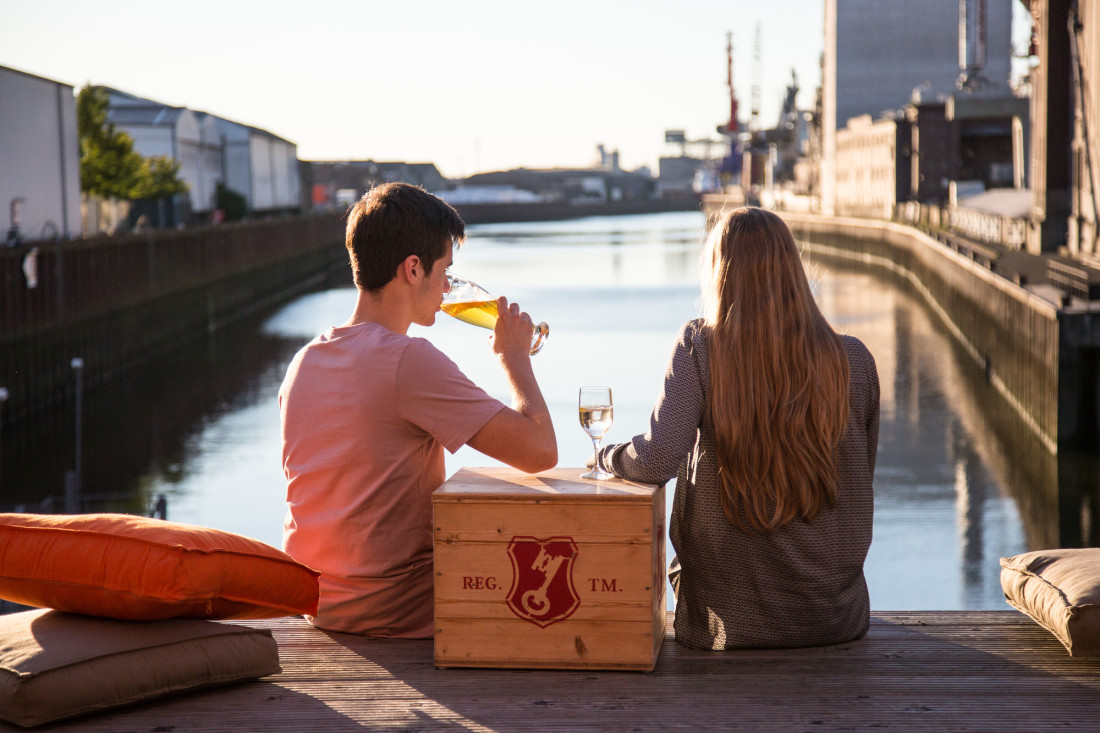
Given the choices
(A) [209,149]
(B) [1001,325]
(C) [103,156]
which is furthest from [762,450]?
(A) [209,149]

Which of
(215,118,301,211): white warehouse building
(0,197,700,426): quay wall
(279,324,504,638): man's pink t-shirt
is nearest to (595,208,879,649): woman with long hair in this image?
(279,324,504,638): man's pink t-shirt

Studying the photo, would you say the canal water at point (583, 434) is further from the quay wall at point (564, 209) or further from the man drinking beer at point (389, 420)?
the quay wall at point (564, 209)

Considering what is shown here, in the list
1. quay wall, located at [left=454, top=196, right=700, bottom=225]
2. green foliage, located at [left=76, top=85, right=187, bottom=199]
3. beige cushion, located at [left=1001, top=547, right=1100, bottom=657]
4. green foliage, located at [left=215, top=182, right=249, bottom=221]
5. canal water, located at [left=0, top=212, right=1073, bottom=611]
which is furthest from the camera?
quay wall, located at [left=454, top=196, right=700, bottom=225]

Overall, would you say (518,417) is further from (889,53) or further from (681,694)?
(889,53)

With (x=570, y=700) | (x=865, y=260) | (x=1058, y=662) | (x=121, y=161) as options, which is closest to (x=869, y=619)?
(x=1058, y=662)

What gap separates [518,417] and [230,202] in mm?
59732

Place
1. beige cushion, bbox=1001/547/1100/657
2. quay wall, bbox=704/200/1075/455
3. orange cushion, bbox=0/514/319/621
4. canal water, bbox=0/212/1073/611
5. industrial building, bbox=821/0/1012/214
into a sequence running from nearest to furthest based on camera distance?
orange cushion, bbox=0/514/319/621, beige cushion, bbox=1001/547/1100/657, canal water, bbox=0/212/1073/611, quay wall, bbox=704/200/1075/455, industrial building, bbox=821/0/1012/214

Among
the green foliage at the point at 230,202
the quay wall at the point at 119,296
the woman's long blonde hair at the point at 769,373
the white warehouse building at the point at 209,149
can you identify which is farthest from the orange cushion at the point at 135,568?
the green foliage at the point at 230,202

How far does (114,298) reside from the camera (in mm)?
33750

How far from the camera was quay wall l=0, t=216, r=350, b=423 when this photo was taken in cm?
2558

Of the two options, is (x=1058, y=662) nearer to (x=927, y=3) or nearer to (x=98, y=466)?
(x=98, y=466)

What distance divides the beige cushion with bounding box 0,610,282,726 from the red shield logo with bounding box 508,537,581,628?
0.71 metres

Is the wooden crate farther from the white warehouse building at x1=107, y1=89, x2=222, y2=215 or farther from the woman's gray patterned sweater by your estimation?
the white warehouse building at x1=107, y1=89, x2=222, y2=215

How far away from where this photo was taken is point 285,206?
251 feet
